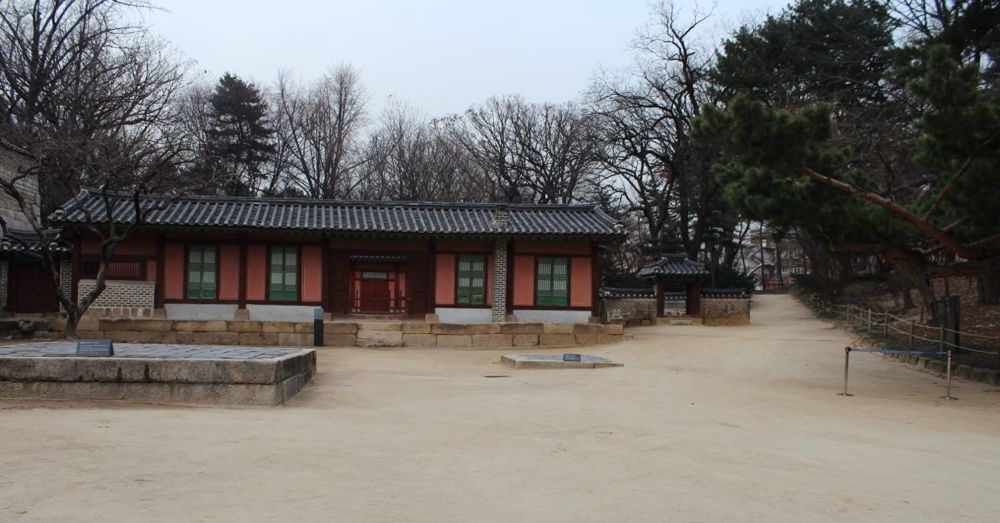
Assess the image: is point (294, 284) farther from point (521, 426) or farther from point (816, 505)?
point (816, 505)

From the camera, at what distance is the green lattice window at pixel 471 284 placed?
2452 cm

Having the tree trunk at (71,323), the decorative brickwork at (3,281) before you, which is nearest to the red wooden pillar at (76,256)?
the decorative brickwork at (3,281)

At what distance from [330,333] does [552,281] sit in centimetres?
727

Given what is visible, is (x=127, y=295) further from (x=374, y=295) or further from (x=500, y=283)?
(x=500, y=283)

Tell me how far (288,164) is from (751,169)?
102 feet

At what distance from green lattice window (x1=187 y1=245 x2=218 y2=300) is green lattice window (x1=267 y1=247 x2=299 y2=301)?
1.75 metres

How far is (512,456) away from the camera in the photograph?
7395mm

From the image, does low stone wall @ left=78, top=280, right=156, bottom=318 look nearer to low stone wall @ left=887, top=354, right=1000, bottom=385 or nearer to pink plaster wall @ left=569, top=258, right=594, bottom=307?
pink plaster wall @ left=569, top=258, right=594, bottom=307

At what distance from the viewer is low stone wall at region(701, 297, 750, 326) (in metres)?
33.0

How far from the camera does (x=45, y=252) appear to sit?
768 inches

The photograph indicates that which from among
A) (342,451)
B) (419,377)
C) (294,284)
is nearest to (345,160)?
(294,284)

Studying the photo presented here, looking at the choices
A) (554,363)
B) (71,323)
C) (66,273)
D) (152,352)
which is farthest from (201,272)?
(152,352)

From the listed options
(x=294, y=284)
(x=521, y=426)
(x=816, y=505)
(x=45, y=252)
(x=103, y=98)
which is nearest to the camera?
(x=816, y=505)

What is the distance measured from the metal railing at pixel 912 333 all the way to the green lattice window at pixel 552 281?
9.60 meters
